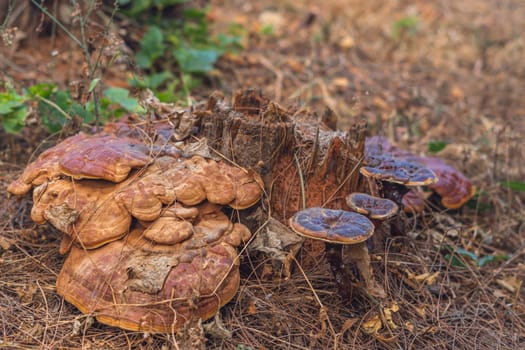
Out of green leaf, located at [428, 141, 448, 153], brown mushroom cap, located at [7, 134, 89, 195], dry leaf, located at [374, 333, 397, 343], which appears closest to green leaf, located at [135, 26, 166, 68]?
brown mushroom cap, located at [7, 134, 89, 195]

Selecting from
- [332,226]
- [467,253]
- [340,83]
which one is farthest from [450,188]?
[340,83]

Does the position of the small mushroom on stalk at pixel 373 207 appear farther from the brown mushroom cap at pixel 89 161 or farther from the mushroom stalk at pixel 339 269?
the brown mushroom cap at pixel 89 161

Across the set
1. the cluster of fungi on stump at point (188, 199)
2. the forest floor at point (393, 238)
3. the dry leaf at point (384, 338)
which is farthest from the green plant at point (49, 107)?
the dry leaf at point (384, 338)

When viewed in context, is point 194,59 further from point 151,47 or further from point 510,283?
point 510,283

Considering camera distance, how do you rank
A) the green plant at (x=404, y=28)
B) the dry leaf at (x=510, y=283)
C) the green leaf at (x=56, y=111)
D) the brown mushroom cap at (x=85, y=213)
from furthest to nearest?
1. the green plant at (x=404, y=28)
2. the green leaf at (x=56, y=111)
3. the dry leaf at (x=510, y=283)
4. the brown mushroom cap at (x=85, y=213)

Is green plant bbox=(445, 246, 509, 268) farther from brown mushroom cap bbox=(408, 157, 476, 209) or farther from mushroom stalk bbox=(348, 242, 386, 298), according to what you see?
mushroom stalk bbox=(348, 242, 386, 298)

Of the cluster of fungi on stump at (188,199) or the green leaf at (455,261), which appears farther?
the green leaf at (455,261)

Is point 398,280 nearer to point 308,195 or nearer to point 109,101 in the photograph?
point 308,195
